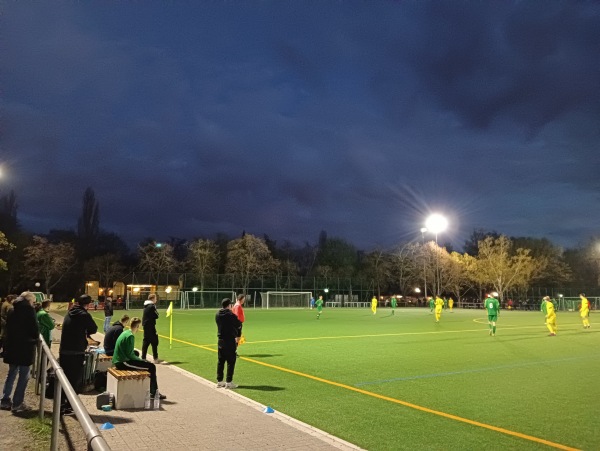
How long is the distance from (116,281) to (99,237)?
26.1 m

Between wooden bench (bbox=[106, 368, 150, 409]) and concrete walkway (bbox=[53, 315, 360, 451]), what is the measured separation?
16cm

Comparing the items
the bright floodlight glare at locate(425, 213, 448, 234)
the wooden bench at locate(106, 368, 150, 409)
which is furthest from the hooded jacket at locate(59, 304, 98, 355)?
the bright floodlight glare at locate(425, 213, 448, 234)

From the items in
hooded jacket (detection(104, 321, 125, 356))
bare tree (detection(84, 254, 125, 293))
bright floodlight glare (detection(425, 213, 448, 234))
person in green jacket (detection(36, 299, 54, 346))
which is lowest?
hooded jacket (detection(104, 321, 125, 356))

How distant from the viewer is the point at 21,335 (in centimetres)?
811

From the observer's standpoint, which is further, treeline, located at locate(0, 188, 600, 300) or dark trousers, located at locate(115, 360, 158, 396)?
treeline, located at locate(0, 188, 600, 300)

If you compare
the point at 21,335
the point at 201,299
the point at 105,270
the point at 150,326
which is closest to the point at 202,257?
the point at 105,270

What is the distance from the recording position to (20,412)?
7918 mm

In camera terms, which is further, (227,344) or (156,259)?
(156,259)

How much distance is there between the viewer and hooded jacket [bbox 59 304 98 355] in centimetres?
798

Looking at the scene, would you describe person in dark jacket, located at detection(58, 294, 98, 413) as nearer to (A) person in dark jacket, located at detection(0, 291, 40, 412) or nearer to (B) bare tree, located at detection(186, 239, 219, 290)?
(A) person in dark jacket, located at detection(0, 291, 40, 412)

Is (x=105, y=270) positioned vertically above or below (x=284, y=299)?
above

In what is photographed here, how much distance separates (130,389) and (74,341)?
127 cm

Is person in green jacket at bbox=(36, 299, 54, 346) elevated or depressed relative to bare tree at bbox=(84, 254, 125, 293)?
depressed

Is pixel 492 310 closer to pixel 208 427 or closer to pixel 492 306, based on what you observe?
pixel 492 306
